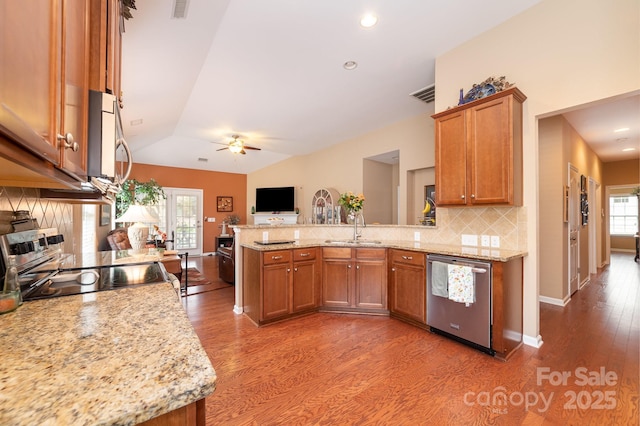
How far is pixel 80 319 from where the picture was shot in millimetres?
870

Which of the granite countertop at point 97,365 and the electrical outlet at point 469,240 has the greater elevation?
the electrical outlet at point 469,240

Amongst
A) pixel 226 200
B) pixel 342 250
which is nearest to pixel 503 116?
pixel 342 250

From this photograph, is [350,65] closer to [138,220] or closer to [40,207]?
Result: [40,207]

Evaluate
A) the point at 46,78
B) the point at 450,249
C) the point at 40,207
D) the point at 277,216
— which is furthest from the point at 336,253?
the point at 277,216

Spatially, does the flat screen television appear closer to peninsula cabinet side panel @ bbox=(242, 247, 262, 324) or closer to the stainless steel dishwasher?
peninsula cabinet side panel @ bbox=(242, 247, 262, 324)

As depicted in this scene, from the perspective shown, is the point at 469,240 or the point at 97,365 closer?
the point at 97,365

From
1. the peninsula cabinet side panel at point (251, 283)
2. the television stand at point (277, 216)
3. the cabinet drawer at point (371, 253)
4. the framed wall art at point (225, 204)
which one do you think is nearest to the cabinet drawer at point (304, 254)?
the peninsula cabinet side panel at point (251, 283)

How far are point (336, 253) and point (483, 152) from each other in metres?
1.90

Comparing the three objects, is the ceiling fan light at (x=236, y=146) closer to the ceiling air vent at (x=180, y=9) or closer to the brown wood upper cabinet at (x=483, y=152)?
the ceiling air vent at (x=180, y=9)

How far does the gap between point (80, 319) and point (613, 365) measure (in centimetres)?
355

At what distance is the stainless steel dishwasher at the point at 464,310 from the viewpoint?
2.37m

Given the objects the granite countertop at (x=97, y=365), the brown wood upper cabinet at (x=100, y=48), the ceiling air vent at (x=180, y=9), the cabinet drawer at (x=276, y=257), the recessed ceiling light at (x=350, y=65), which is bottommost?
the cabinet drawer at (x=276, y=257)

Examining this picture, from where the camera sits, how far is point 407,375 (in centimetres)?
209

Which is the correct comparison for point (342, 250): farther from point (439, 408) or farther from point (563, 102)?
point (563, 102)
